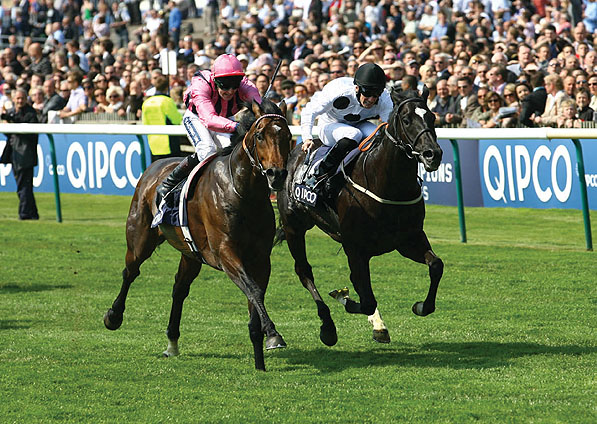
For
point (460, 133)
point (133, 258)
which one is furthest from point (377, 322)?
point (460, 133)

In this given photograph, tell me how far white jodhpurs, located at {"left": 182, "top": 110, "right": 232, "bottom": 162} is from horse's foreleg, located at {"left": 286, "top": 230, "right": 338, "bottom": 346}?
1154mm

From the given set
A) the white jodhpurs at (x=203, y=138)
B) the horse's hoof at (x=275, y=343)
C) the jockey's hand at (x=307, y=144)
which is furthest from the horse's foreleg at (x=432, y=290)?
the white jodhpurs at (x=203, y=138)

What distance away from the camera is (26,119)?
52.7 feet

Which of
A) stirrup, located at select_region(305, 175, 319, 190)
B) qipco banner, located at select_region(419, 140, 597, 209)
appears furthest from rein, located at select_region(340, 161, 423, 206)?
qipco banner, located at select_region(419, 140, 597, 209)

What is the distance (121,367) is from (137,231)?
4.63 feet

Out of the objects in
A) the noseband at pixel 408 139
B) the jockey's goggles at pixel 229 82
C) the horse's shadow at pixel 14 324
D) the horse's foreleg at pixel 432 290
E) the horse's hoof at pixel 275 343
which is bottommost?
the horse's shadow at pixel 14 324

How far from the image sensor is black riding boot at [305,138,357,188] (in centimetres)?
830

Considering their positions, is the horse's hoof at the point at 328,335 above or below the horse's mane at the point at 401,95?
below

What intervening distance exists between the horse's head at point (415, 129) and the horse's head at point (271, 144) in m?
0.84

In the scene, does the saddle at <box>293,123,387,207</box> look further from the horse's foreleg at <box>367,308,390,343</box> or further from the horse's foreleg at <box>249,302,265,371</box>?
the horse's foreleg at <box>249,302,265,371</box>

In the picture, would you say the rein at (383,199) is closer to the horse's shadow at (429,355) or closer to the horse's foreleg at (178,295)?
the horse's shadow at (429,355)

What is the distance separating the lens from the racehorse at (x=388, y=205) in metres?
7.16

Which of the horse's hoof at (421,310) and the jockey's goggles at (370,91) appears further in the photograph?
the jockey's goggles at (370,91)

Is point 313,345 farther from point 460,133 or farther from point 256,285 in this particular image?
point 460,133
